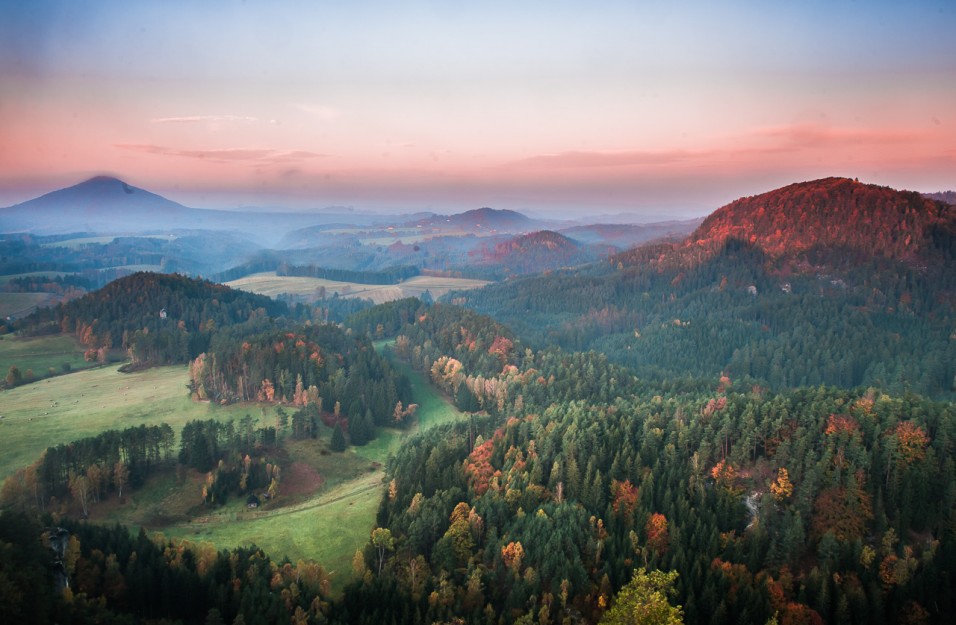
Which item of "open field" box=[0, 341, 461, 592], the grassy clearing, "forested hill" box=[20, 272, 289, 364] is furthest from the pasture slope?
"open field" box=[0, 341, 461, 592]

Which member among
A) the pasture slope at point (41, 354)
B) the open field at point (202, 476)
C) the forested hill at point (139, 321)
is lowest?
the open field at point (202, 476)

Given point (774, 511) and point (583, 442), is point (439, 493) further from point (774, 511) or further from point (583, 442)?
point (774, 511)

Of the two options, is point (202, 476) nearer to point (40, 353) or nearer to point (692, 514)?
point (692, 514)

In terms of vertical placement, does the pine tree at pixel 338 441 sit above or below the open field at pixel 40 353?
below

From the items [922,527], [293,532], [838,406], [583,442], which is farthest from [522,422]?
[922,527]

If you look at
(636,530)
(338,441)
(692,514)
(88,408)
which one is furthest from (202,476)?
(692,514)

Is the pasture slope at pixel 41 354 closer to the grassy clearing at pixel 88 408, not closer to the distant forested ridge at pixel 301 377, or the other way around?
the grassy clearing at pixel 88 408

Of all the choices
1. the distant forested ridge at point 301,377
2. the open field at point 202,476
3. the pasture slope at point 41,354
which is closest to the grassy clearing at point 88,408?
the open field at point 202,476
